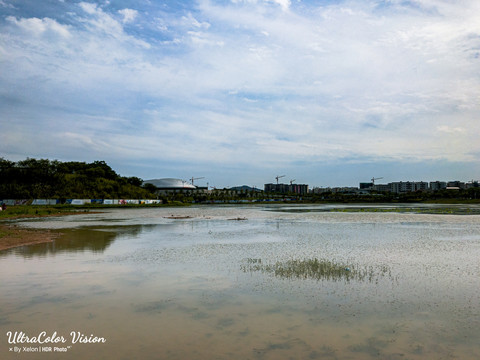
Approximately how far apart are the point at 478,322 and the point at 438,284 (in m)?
4.63

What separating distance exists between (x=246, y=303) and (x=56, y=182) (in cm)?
12400

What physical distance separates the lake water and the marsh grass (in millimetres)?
92

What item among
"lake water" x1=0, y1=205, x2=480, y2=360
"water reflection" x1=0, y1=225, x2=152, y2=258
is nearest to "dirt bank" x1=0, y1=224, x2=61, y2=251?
"water reflection" x1=0, y1=225, x2=152, y2=258

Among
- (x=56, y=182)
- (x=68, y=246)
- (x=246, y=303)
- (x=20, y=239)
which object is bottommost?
(x=246, y=303)

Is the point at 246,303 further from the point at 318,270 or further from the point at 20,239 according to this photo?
the point at 20,239

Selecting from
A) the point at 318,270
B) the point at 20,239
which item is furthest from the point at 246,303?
the point at 20,239

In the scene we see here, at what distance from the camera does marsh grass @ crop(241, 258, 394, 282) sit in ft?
54.3

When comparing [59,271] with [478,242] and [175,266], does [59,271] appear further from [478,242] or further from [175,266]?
[478,242]

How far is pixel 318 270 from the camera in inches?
707

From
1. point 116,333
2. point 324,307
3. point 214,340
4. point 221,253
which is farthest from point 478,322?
point 221,253

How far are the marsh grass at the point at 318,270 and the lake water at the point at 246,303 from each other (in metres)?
0.09

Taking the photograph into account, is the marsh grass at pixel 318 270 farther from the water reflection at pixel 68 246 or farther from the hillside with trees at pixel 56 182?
the hillside with trees at pixel 56 182

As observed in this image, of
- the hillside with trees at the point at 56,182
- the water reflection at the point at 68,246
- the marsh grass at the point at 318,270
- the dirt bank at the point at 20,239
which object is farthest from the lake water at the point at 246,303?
the hillside with trees at the point at 56,182

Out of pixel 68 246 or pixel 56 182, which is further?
pixel 56 182
